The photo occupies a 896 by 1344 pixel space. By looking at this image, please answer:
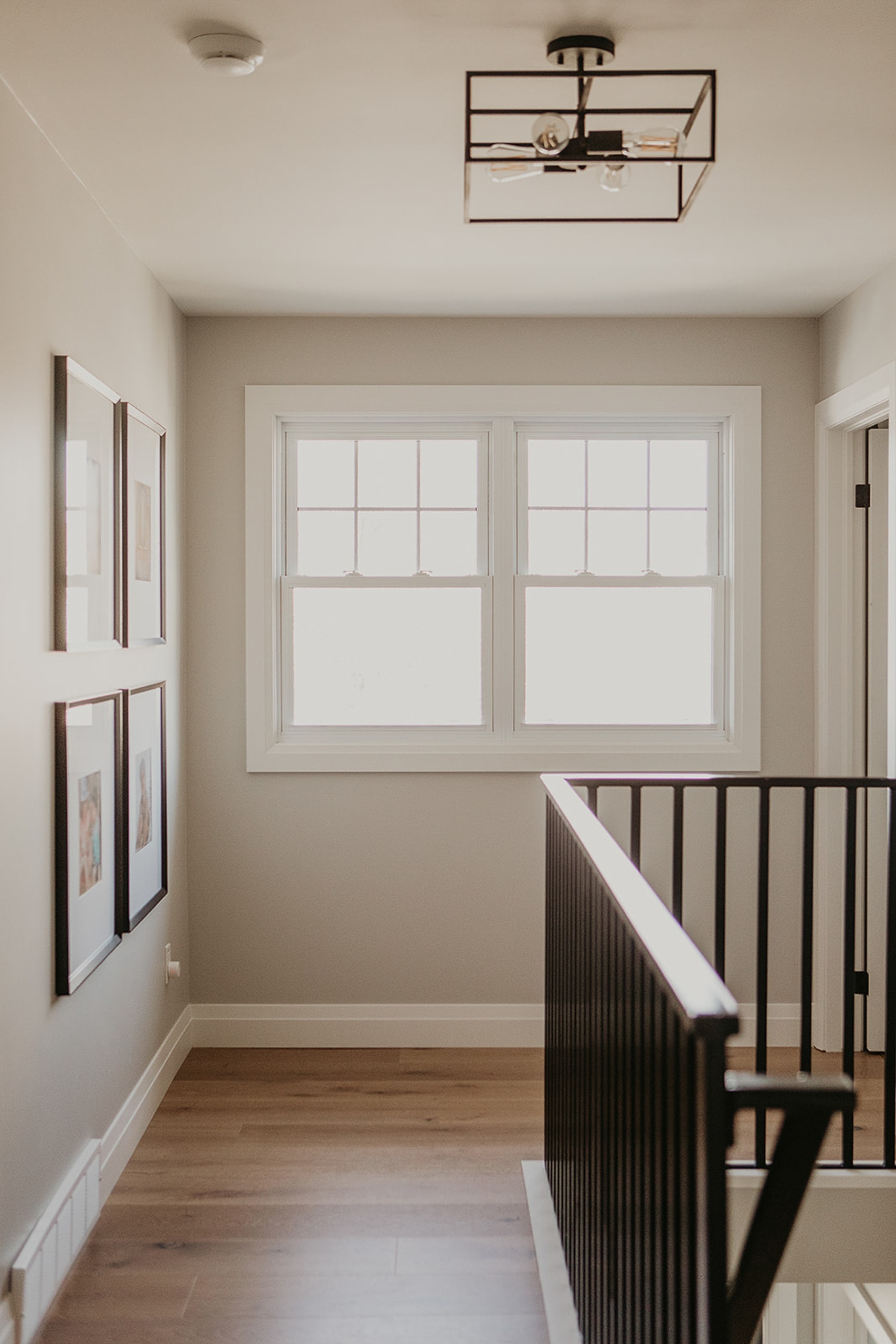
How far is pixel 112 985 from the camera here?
310cm

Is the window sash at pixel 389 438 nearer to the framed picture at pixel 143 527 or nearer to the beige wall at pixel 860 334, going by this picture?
the framed picture at pixel 143 527

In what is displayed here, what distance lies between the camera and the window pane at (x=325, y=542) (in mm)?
4211

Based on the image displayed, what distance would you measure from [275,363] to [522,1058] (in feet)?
8.74

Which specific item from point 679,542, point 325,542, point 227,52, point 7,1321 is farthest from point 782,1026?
point 227,52

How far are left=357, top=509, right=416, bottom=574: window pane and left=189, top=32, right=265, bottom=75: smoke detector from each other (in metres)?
2.11

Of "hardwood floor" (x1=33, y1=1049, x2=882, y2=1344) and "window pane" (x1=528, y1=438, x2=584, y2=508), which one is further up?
"window pane" (x1=528, y1=438, x2=584, y2=508)

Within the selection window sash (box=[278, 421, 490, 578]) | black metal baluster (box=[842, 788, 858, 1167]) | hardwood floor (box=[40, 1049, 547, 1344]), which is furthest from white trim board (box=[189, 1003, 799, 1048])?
window sash (box=[278, 421, 490, 578])

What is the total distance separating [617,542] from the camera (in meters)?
4.23

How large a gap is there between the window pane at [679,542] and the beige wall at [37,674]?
204 centimetres

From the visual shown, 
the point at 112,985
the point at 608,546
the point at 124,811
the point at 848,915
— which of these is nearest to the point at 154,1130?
the point at 112,985

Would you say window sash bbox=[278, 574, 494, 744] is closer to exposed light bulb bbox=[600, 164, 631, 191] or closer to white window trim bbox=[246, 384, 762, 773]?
white window trim bbox=[246, 384, 762, 773]

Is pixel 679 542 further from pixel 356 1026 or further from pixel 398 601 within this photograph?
pixel 356 1026

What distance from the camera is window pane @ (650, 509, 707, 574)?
167 inches

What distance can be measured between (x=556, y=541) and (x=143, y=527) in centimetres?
157
